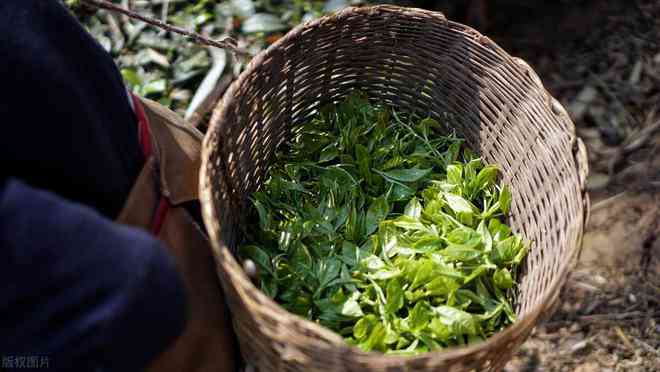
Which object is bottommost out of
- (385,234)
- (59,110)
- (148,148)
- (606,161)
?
(606,161)

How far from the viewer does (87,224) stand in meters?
0.60

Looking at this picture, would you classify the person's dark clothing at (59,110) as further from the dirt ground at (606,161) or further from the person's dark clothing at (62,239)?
the dirt ground at (606,161)

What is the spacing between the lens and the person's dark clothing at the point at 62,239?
0.59m

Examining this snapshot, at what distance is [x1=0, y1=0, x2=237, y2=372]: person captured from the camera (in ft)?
1.94

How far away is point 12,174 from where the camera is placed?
689mm

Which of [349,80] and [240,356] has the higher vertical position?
[349,80]

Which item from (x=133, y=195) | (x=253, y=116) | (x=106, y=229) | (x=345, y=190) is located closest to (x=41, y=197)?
(x=106, y=229)

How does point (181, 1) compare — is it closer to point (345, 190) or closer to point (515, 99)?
point (345, 190)

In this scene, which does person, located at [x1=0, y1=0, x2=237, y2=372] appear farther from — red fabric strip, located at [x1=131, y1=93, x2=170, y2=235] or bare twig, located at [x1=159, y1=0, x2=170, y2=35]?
bare twig, located at [x1=159, y1=0, x2=170, y2=35]

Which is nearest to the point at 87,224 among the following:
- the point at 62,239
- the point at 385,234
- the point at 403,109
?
the point at 62,239

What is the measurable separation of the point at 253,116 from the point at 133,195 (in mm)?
276

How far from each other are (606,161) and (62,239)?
1.33 meters

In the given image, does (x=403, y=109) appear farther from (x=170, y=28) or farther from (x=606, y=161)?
(x=606, y=161)

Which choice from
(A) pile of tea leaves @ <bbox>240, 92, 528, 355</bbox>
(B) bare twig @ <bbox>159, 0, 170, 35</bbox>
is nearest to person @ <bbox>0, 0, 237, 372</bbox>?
(A) pile of tea leaves @ <bbox>240, 92, 528, 355</bbox>
